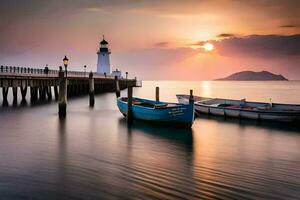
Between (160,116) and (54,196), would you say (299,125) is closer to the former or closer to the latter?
(160,116)

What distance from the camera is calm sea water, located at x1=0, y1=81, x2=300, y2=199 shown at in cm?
858

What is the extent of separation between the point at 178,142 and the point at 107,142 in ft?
12.7

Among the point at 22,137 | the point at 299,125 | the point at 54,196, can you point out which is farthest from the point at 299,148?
the point at 22,137

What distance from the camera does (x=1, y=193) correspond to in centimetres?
836

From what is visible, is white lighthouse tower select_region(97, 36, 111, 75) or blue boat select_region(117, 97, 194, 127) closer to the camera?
blue boat select_region(117, 97, 194, 127)

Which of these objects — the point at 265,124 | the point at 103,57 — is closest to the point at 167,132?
the point at 265,124

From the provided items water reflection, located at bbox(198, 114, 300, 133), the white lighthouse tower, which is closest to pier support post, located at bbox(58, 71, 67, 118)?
water reflection, located at bbox(198, 114, 300, 133)

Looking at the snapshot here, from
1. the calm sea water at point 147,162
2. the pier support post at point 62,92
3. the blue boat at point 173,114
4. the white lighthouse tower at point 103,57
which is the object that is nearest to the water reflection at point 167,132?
the calm sea water at point 147,162

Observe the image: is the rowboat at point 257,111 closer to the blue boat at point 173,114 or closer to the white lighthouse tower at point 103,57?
the blue boat at point 173,114

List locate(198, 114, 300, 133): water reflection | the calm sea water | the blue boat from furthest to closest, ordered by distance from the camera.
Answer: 1. locate(198, 114, 300, 133): water reflection
2. the blue boat
3. the calm sea water

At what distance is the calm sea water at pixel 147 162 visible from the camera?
8.58 m

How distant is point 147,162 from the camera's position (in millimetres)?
11898

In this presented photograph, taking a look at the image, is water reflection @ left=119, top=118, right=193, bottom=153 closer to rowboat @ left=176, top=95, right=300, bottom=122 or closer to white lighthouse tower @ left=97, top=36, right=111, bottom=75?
rowboat @ left=176, top=95, right=300, bottom=122

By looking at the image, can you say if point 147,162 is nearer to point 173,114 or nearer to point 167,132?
point 167,132
